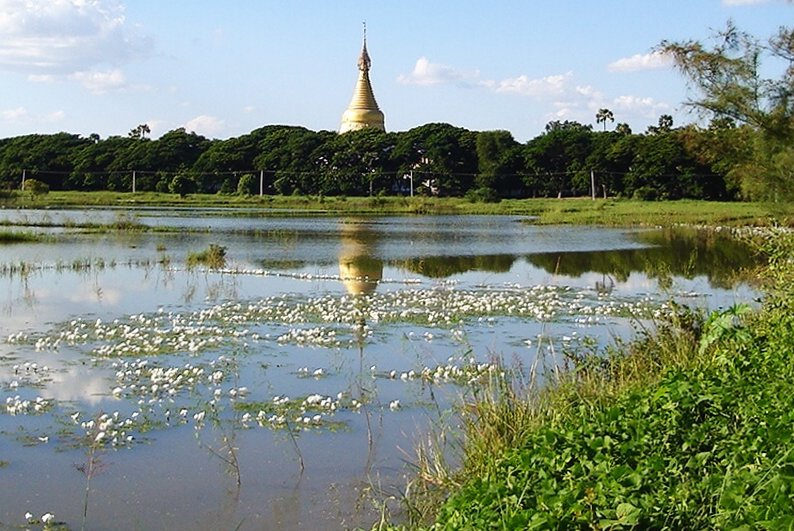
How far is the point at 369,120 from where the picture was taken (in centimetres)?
10138

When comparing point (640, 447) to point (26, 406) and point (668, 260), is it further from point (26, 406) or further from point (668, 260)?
point (668, 260)

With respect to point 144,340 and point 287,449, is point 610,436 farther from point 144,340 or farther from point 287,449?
point 144,340

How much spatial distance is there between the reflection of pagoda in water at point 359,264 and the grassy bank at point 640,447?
11554 millimetres

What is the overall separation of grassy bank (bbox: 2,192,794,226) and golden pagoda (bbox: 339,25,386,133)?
2257cm

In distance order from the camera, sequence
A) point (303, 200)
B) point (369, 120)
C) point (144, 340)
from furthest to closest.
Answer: point (369, 120)
point (303, 200)
point (144, 340)

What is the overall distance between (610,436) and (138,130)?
11810 centimetres

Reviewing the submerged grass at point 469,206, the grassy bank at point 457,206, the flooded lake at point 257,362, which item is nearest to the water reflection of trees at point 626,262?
the flooded lake at point 257,362

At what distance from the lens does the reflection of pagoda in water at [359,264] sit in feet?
72.3

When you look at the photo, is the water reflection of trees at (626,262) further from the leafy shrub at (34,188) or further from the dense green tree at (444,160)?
the leafy shrub at (34,188)

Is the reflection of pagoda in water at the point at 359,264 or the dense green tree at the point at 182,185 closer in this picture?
the reflection of pagoda in water at the point at 359,264

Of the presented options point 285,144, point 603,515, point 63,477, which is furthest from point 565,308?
point 285,144

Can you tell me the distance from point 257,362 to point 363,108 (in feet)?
300

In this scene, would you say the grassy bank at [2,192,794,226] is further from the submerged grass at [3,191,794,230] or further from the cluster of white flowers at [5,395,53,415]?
the cluster of white flowers at [5,395,53,415]

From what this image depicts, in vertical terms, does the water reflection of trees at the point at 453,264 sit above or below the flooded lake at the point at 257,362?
above
